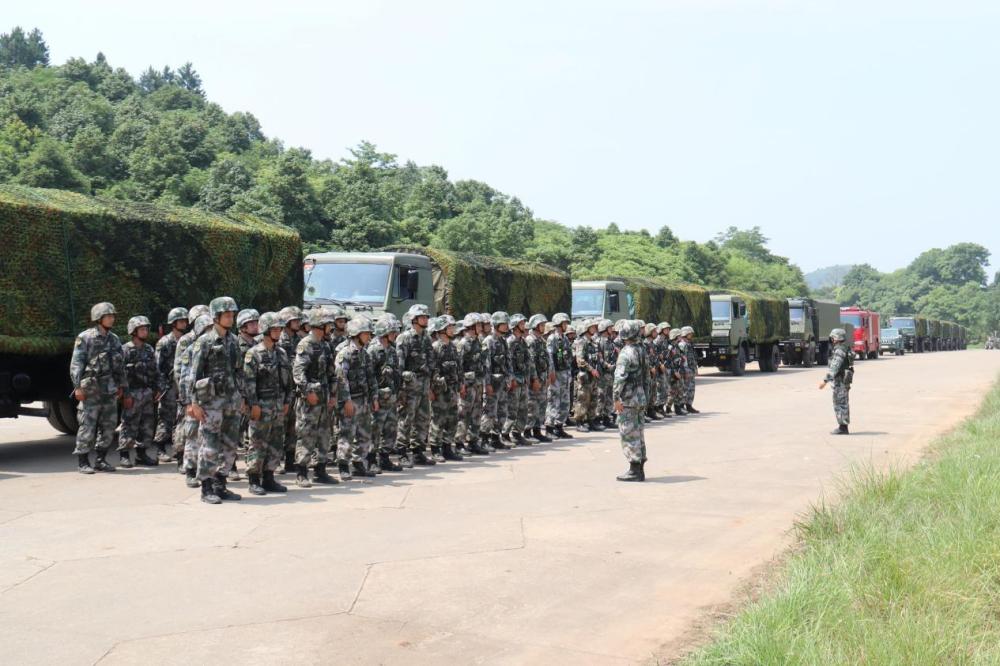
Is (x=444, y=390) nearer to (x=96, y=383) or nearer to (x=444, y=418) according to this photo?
(x=444, y=418)

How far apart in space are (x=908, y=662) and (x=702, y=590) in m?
1.80

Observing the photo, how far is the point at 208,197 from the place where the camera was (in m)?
50.1

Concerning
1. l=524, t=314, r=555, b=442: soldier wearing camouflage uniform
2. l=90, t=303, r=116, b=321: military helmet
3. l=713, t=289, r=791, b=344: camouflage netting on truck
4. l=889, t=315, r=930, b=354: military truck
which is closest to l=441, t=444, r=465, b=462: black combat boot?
l=524, t=314, r=555, b=442: soldier wearing camouflage uniform

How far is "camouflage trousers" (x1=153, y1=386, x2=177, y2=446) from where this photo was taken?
426 inches

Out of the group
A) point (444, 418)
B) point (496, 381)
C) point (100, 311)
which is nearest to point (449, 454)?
point (444, 418)

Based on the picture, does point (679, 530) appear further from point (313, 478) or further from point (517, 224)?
point (517, 224)

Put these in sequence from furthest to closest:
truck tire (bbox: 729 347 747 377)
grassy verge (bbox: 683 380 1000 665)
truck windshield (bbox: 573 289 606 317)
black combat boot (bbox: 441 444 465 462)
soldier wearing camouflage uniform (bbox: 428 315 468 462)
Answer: truck tire (bbox: 729 347 747 377)
truck windshield (bbox: 573 289 606 317)
black combat boot (bbox: 441 444 465 462)
soldier wearing camouflage uniform (bbox: 428 315 468 462)
grassy verge (bbox: 683 380 1000 665)

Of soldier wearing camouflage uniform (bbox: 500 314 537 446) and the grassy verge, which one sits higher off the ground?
soldier wearing camouflage uniform (bbox: 500 314 537 446)

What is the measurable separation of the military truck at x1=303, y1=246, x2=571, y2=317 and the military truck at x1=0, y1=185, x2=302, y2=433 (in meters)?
0.90

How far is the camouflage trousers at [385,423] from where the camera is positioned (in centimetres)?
1012

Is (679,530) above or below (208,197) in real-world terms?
below

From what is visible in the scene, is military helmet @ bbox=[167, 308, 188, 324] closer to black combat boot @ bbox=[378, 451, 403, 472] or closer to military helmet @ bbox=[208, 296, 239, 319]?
military helmet @ bbox=[208, 296, 239, 319]

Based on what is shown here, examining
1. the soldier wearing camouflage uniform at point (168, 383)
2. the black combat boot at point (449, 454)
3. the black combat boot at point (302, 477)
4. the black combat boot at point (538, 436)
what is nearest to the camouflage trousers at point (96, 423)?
the soldier wearing camouflage uniform at point (168, 383)

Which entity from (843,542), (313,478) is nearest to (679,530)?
(843,542)
